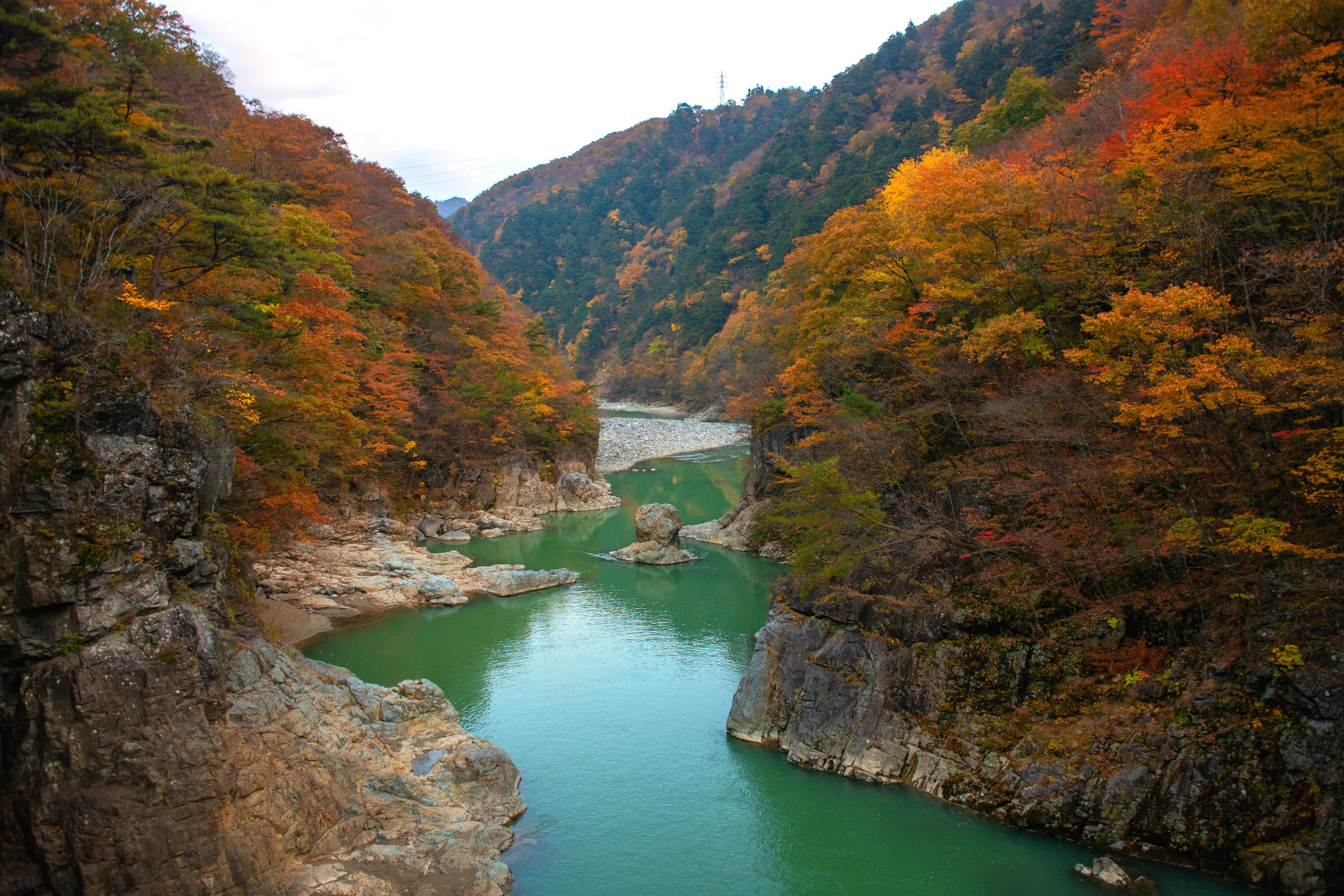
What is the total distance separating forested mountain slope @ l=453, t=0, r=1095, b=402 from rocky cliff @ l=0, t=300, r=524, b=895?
33.1m

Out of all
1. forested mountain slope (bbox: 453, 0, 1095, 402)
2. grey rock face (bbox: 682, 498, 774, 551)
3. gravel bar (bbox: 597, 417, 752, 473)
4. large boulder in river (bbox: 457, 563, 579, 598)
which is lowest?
large boulder in river (bbox: 457, 563, 579, 598)

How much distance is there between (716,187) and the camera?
89062mm

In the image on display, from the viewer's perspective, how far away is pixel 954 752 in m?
10.8

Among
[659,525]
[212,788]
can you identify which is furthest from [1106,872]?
[659,525]

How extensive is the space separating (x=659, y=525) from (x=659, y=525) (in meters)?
0.02

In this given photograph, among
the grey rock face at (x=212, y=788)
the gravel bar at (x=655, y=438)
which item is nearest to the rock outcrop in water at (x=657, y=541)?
the grey rock face at (x=212, y=788)

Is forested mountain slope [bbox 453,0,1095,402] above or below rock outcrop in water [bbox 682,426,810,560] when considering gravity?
above

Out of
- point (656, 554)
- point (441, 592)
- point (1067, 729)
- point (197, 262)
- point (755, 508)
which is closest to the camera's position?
point (1067, 729)

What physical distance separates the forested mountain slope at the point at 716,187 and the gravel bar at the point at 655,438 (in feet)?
24.6

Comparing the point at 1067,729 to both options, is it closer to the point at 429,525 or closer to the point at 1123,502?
the point at 1123,502

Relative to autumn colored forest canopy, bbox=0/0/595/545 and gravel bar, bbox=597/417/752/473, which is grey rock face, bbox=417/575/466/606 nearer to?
autumn colored forest canopy, bbox=0/0/595/545

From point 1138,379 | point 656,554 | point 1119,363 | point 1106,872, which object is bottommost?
point 1106,872

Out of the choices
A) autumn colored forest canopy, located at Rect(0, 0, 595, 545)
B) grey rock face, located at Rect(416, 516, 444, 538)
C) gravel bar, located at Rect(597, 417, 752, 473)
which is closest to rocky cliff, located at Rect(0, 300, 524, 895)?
autumn colored forest canopy, located at Rect(0, 0, 595, 545)

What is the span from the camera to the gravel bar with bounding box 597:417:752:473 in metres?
49.1
